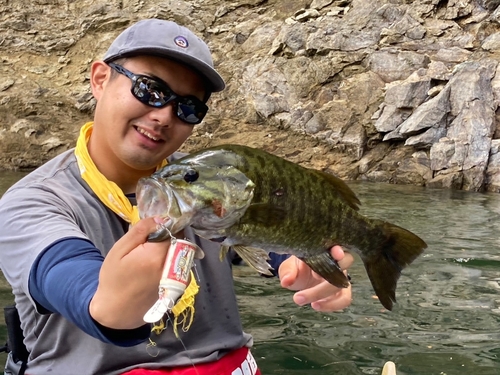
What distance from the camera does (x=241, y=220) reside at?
1.83m

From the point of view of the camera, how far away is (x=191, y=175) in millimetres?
1696

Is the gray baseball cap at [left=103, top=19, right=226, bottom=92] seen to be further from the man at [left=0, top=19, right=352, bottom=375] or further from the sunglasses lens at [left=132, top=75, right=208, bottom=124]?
the sunglasses lens at [left=132, top=75, right=208, bottom=124]

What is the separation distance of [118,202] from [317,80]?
17.4 meters

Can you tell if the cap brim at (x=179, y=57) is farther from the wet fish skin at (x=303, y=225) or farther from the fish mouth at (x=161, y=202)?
the fish mouth at (x=161, y=202)

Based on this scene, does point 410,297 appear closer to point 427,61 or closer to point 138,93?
point 138,93

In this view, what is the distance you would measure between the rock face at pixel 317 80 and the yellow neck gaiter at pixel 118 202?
13.4 m

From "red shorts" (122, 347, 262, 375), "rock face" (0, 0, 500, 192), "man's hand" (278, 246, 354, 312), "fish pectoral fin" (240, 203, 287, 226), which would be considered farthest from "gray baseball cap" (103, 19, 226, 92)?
"rock face" (0, 0, 500, 192)

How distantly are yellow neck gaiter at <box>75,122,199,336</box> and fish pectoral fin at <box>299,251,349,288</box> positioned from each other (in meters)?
0.50

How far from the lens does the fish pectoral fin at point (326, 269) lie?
2.20 meters

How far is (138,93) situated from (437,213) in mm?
9250

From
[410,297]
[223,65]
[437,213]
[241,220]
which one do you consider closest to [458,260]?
[410,297]

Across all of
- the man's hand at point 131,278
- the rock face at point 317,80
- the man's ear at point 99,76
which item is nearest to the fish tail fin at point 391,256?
the man's hand at point 131,278

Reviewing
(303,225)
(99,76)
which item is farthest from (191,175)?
(99,76)

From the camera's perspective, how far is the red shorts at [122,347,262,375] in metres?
2.33
